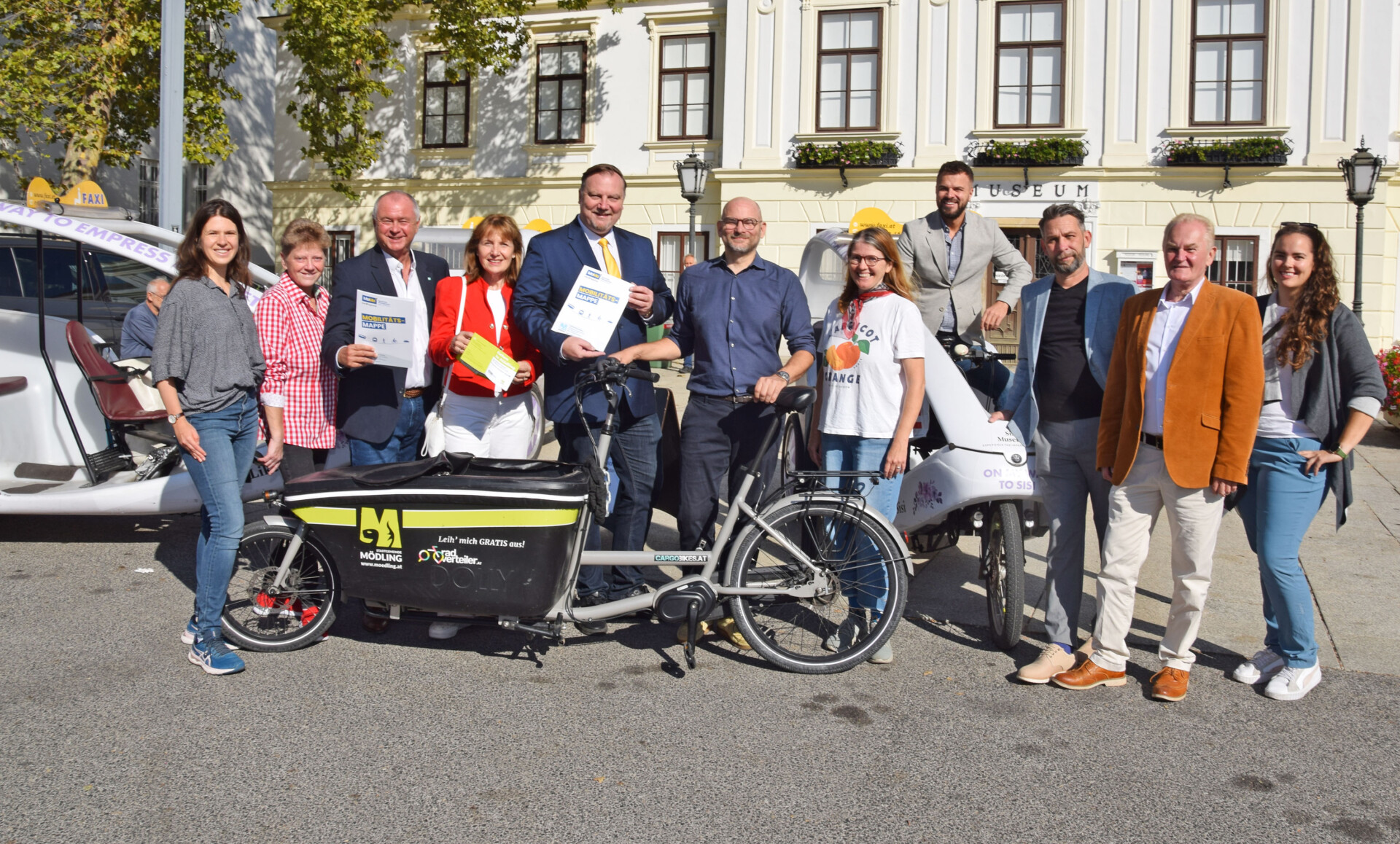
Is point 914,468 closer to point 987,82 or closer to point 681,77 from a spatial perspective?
point 987,82

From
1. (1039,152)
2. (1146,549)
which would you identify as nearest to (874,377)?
(1146,549)

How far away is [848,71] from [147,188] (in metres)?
17.9

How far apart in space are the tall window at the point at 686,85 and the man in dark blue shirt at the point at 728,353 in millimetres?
17726

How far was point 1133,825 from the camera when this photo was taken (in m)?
3.10

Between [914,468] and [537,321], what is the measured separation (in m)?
1.82

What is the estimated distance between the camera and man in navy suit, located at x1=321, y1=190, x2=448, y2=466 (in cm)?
479

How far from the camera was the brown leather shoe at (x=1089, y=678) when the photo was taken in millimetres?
4176

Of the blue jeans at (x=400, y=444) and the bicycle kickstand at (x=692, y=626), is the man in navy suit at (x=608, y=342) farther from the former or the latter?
the blue jeans at (x=400, y=444)

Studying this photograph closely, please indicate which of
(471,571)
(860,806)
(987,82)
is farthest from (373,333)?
(987,82)

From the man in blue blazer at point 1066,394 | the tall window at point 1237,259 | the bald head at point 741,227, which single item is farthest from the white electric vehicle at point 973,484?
the tall window at point 1237,259

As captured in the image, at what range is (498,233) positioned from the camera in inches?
189

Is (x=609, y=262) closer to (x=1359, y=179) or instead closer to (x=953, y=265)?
(x=953, y=265)

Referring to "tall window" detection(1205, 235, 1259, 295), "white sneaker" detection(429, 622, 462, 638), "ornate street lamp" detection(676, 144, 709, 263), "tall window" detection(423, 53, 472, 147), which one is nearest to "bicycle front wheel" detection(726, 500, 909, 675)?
"white sneaker" detection(429, 622, 462, 638)

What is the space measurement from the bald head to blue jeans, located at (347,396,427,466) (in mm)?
1597
